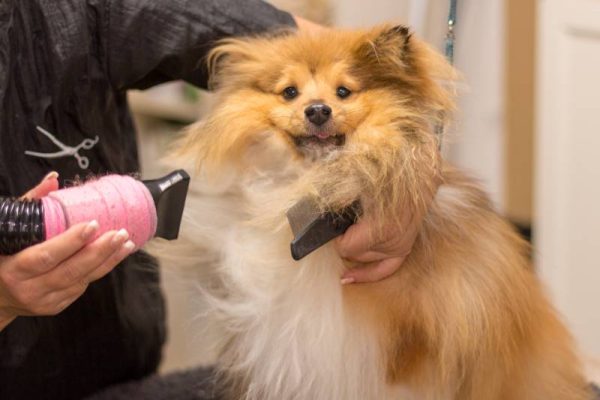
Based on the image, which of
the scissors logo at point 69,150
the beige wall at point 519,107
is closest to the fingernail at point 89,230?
the scissors logo at point 69,150

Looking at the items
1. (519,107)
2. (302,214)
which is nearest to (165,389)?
(302,214)

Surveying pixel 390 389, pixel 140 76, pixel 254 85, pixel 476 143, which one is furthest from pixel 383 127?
pixel 476 143

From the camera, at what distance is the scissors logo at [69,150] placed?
1.13 m

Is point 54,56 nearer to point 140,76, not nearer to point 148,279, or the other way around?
point 140,76

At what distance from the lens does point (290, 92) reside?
3.11 ft

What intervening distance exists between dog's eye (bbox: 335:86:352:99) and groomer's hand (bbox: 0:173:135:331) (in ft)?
1.11

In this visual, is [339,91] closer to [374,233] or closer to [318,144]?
[318,144]

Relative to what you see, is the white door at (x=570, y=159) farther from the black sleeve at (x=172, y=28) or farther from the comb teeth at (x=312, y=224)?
A: the comb teeth at (x=312, y=224)

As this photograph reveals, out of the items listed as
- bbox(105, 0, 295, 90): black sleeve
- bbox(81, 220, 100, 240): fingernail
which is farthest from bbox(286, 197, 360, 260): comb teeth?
bbox(105, 0, 295, 90): black sleeve

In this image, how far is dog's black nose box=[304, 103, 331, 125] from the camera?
874 millimetres

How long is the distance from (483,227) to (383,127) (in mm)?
212

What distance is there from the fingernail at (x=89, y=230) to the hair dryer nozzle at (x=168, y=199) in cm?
8

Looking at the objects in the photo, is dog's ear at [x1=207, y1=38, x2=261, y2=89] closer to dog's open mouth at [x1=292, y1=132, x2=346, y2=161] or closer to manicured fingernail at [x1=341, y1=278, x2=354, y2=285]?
dog's open mouth at [x1=292, y1=132, x2=346, y2=161]

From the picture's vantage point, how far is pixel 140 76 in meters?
1.20
